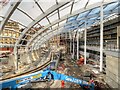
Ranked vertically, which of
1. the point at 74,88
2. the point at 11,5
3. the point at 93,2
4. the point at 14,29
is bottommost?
the point at 74,88

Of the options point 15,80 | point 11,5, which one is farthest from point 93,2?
point 15,80

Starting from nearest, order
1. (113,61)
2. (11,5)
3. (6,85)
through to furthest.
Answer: (6,85) < (11,5) < (113,61)

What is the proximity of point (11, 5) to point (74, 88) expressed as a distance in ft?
33.6

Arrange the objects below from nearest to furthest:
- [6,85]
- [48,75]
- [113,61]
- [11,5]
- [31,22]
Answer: [6,85]
[48,75]
[11,5]
[113,61]
[31,22]

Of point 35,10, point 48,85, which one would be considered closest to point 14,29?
point 35,10

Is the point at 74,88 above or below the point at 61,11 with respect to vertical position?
below

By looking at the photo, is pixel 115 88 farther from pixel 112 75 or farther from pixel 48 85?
pixel 48 85

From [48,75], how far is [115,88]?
8.38m

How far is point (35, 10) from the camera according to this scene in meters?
16.6

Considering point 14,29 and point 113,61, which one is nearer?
point 113,61

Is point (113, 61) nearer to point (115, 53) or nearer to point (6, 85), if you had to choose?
point (115, 53)

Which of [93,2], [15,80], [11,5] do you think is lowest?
[15,80]

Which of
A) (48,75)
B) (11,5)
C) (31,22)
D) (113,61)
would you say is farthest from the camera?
(31,22)

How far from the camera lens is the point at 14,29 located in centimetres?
A: 1966
